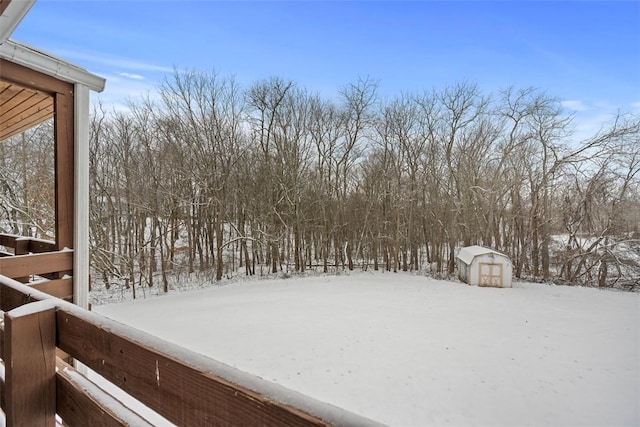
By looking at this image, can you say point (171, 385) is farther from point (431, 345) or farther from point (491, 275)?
point (491, 275)

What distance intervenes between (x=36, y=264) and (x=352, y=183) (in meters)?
13.4

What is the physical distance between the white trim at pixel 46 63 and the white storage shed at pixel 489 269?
1201 centimetres

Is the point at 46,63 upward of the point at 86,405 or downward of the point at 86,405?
upward

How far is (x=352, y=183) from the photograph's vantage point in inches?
595

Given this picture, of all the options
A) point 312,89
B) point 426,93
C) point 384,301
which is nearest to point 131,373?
point 384,301

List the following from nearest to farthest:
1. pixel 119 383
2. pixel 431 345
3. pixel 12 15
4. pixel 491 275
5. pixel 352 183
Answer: pixel 119 383
pixel 12 15
pixel 431 345
pixel 491 275
pixel 352 183

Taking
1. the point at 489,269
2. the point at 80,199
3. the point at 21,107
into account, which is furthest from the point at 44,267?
the point at 489,269

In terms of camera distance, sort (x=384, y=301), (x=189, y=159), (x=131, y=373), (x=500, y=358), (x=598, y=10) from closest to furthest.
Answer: (x=131, y=373) → (x=500, y=358) → (x=598, y=10) → (x=384, y=301) → (x=189, y=159)

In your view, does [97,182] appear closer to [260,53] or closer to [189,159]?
[189,159]

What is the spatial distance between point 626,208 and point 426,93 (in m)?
8.97

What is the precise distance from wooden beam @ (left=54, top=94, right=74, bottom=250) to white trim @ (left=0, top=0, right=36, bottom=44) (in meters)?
0.72

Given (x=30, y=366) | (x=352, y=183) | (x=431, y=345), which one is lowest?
(x=431, y=345)

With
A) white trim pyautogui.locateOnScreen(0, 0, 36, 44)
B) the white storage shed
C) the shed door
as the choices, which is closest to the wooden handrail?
white trim pyautogui.locateOnScreen(0, 0, 36, 44)

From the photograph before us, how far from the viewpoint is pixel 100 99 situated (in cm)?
1238
